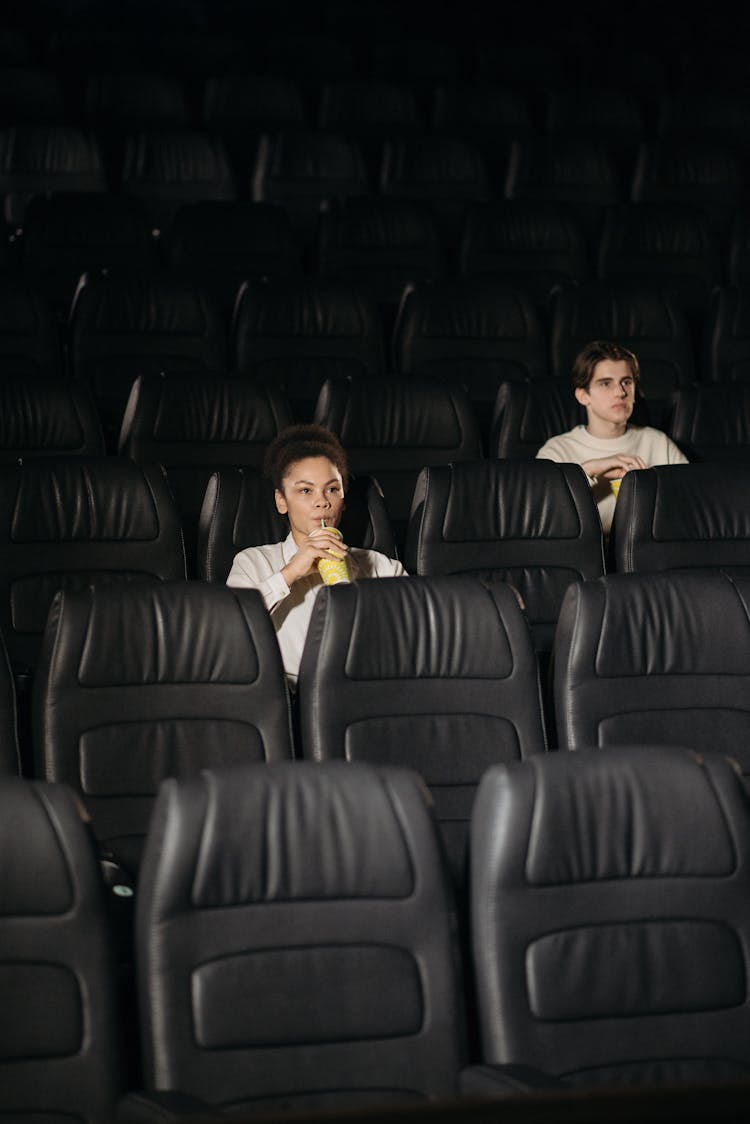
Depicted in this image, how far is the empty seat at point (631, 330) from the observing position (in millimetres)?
4832

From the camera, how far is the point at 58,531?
11.0 ft

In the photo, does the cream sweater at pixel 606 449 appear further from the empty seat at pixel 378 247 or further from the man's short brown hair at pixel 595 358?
the empty seat at pixel 378 247

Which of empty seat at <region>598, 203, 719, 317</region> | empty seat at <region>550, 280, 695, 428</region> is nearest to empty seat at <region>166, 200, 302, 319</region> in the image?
empty seat at <region>550, 280, 695, 428</region>

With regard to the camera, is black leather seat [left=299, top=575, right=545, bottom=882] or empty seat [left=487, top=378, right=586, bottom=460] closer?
black leather seat [left=299, top=575, right=545, bottom=882]

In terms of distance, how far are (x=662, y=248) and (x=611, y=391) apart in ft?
5.55

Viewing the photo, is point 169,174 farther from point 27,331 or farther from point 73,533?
point 73,533

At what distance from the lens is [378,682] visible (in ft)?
9.04

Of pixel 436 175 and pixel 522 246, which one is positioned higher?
pixel 436 175

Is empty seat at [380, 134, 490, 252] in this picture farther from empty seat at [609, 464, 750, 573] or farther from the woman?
the woman

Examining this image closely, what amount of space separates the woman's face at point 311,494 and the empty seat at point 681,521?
730 millimetres

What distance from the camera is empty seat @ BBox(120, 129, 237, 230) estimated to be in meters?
5.99

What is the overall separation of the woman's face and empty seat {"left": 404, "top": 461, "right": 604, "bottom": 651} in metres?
0.27

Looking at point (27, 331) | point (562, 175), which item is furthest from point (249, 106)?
point (27, 331)

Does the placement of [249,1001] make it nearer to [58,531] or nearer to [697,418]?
[58,531]
